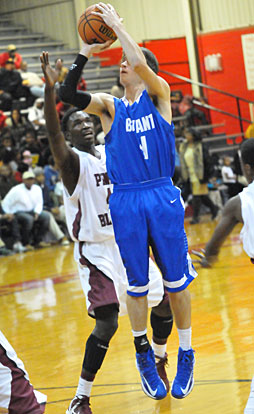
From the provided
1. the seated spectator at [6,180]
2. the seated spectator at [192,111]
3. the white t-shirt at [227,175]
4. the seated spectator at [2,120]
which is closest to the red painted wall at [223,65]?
the seated spectator at [192,111]

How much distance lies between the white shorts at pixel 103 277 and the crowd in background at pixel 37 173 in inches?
345

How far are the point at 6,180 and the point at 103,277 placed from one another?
957 centimetres

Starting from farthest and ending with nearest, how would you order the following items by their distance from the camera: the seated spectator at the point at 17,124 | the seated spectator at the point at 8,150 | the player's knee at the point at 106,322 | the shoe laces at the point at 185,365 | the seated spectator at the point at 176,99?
the seated spectator at the point at 176,99 → the seated spectator at the point at 17,124 → the seated spectator at the point at 8,150 → the player's knee at the point at 106,322 → the shoe laces at the point at 185,365

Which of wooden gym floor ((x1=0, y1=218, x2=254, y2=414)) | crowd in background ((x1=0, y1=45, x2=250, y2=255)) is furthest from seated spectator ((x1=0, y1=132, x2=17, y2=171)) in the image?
wooden gym floor ((x1=0, y1=218, x2=254, y2=414))

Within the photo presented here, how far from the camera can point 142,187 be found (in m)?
4.28

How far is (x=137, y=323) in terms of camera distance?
4.33 meters

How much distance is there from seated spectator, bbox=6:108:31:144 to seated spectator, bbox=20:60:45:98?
2.65ft

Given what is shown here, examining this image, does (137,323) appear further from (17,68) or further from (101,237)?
(17,68)

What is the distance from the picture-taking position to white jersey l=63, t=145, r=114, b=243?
17.1 feet

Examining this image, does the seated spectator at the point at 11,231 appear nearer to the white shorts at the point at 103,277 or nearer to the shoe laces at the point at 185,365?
the white shorts at the point at 103,277

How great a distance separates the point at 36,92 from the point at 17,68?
31.8 inches

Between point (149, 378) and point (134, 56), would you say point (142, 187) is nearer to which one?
point (134, 56)

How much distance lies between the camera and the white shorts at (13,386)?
420 centimetres

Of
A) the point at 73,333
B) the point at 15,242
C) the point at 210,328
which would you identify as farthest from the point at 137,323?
the point at 15,242
